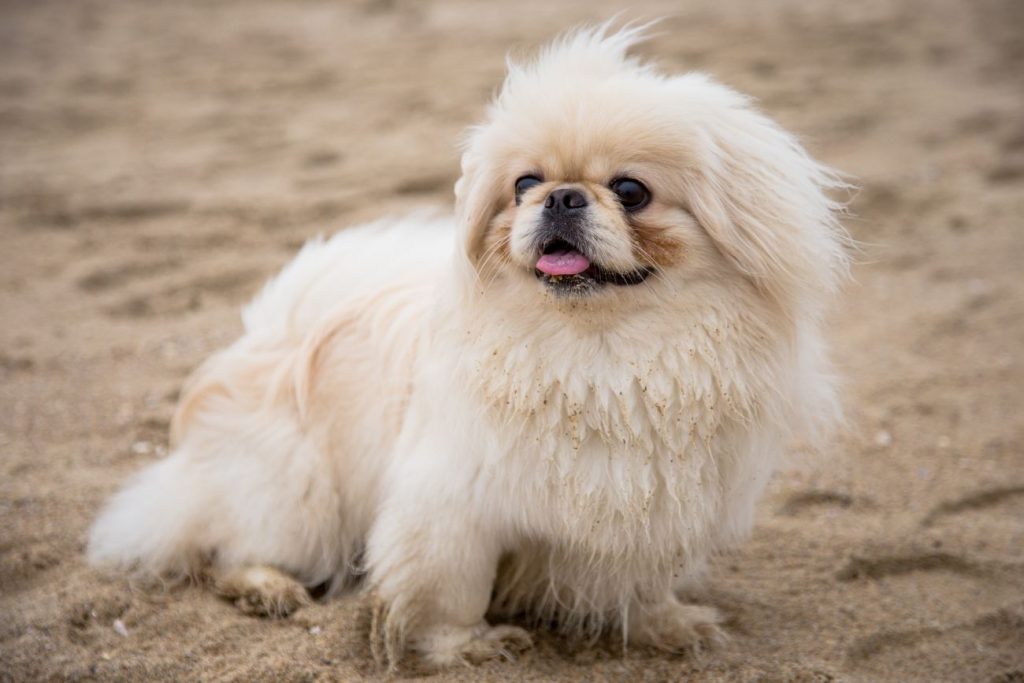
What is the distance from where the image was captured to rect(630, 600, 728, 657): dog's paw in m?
2.11

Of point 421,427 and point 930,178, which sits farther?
point 930,178

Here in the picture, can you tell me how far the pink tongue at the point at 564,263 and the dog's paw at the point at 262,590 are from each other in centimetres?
103

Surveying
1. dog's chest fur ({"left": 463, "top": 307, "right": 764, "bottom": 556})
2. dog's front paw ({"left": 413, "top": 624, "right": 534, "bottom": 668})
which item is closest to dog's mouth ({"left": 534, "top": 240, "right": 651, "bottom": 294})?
dog's chest fur ({"left": 463, "top": 307, "right": 764, "bottom": 556})

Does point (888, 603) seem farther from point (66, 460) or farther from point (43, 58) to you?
point (43, 58)

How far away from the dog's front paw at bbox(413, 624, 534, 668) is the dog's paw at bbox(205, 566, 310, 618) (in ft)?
1.11

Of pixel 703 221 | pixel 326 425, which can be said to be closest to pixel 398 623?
pixel 326 425

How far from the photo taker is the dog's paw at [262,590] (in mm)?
2166

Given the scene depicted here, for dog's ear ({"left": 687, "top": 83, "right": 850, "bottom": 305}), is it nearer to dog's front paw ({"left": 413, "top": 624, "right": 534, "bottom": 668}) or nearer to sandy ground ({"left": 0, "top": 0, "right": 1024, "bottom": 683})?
sandy ground ({"left": 0, "top": 0, "right": 1024, "bottom": 683})

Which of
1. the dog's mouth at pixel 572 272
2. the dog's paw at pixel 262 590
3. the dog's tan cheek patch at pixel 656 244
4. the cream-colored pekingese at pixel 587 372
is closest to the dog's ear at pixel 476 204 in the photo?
the cream-colored pekingese at pixel 587 372

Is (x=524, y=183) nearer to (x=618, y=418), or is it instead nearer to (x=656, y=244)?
(x=656, y=244)

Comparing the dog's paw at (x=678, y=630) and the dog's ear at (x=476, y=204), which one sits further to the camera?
the dog's paw at (x=678, y=630)

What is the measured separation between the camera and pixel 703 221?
1.77 metres

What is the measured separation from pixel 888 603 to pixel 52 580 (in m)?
2.00

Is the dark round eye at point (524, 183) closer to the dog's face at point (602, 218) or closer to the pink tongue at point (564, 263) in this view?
the dog's face at point (602, 218)
